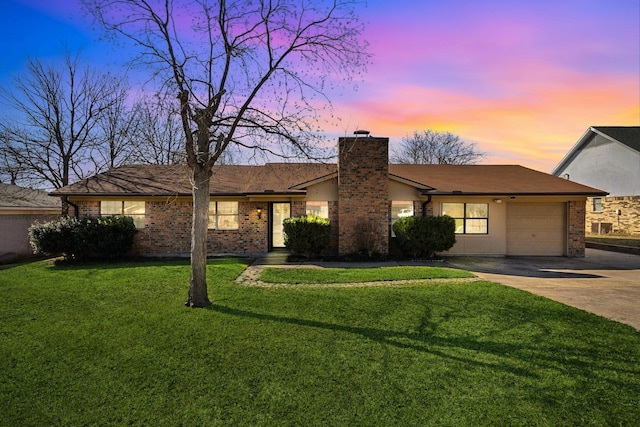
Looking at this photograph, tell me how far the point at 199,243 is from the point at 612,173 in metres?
27.7

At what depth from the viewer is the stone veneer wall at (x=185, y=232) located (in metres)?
14.8

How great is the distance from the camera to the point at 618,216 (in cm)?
2291

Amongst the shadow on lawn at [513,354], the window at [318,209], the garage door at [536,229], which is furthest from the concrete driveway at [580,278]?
the window at [318,209]

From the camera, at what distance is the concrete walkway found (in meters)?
7.42

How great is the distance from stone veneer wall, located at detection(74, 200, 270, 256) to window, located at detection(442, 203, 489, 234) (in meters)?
7.80

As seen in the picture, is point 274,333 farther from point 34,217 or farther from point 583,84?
point 34,217

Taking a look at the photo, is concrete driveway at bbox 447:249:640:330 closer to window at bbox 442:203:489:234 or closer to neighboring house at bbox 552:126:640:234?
window at bbox 442:203:489:234

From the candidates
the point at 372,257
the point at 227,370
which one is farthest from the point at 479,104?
the point at 227,370

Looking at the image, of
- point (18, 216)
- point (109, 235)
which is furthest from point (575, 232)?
point (18, 216)

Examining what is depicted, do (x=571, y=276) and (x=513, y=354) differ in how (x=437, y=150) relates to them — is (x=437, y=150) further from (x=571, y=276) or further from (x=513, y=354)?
(x=513, y=354)

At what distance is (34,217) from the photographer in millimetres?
17750

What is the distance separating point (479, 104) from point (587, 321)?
9747 mm

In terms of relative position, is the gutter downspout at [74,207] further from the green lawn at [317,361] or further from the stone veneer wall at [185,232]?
the green lawn at [317,361]

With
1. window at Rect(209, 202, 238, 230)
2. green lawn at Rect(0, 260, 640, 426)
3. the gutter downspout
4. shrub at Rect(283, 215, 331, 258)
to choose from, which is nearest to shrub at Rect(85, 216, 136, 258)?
the gutter downspout
